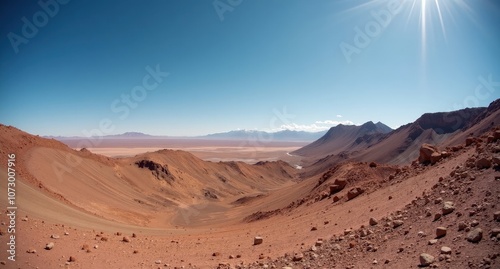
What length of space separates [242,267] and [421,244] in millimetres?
4211

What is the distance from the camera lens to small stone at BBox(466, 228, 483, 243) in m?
4.99

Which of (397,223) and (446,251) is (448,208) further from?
(446,251)

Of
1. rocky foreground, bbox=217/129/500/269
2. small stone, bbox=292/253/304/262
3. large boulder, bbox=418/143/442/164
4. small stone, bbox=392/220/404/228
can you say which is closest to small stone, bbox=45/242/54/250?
rocky foreground, bbox=217/129/500/269

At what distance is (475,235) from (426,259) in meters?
0.95

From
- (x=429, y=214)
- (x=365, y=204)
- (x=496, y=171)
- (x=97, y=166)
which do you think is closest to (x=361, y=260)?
(x=429, y=214)

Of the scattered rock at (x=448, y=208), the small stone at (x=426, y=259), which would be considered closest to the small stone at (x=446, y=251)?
the small stone at (x=426, y=259)

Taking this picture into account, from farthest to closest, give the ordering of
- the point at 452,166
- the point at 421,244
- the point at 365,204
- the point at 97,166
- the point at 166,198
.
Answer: the point at 166,198 → the point at 97,166 → the point at 365,204 → the point at 452,166 → the point at 421,244

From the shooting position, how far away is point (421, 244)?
5844 mm

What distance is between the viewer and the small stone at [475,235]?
4.99 m

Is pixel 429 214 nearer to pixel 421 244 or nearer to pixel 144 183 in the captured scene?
pixel 421 244

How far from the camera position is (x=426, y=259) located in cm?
506

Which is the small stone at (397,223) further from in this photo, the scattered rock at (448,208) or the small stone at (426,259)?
the small stone at (426,259)

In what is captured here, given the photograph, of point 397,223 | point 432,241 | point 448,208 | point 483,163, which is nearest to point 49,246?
point 397,223

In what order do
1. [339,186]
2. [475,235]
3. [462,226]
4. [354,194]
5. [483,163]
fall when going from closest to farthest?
[475,235]
[462,226]
[483,163]
[354,194]
[339,186]
